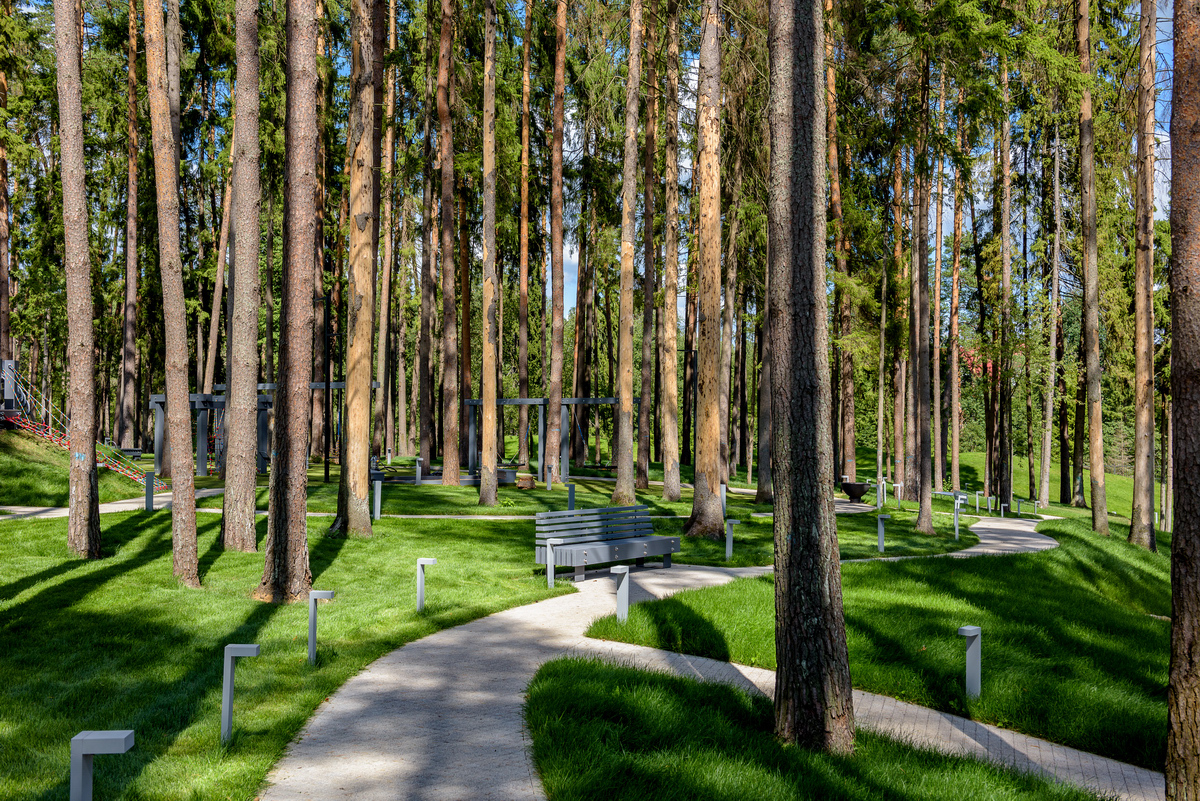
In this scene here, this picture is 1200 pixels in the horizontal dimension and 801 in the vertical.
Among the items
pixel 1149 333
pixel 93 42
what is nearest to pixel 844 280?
pixel 1149 333

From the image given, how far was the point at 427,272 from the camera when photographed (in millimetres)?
35719

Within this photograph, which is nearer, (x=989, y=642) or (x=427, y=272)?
(x=989, y=642)

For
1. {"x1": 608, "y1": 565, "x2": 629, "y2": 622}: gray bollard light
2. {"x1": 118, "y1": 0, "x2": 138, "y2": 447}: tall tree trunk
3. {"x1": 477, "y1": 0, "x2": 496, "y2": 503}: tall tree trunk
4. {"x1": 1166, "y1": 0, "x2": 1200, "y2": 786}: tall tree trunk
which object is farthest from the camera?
{"x1": 118, "y1": 0, "x2": 138, "y2": 447}: tall tree trunk

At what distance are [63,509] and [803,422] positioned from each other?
17.0 metres

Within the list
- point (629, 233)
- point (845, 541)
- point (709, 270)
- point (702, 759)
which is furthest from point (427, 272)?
point (702, 759)

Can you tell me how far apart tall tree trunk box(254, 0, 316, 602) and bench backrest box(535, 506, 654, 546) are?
3.19 meters

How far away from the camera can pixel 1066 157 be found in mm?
29812

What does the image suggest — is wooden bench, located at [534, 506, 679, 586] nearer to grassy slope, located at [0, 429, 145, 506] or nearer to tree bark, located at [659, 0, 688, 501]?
tree bark, located at [659, 0, 688, 501]

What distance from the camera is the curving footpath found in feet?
15.3

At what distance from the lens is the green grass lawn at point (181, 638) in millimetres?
5004

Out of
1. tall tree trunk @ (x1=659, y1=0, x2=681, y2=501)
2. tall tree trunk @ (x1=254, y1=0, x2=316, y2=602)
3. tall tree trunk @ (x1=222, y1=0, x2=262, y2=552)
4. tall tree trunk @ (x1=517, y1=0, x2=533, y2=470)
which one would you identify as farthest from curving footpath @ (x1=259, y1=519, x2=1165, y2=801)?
tall tree trunk @ (x1=517, y1=0, x2=533, y2=470)

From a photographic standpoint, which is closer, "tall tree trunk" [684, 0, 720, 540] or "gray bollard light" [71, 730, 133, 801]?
"gray bollard light" [71, 730, 133, 801]

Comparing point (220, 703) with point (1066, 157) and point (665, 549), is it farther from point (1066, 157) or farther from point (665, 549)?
point (1066, 157)

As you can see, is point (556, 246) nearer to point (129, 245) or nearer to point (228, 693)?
point (129, 245)
